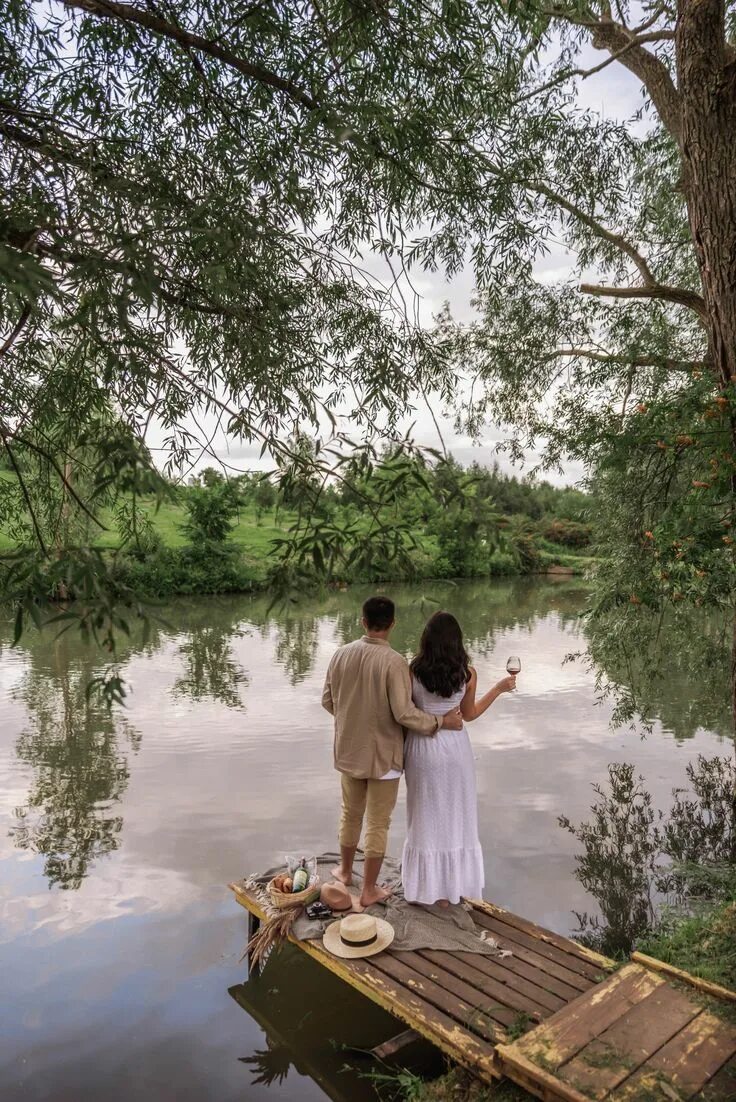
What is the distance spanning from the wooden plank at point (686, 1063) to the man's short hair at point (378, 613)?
220cm

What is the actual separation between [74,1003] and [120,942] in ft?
2.20

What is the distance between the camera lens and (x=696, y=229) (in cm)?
486

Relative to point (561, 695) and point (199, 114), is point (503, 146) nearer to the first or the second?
point (199, 114)

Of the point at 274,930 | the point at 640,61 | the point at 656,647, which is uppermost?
the point at 640,61

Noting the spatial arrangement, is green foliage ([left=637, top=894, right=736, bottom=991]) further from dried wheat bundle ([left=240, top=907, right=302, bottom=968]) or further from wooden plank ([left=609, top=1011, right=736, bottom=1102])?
dried wheat bundle ([left=240, top=907, right=302, bottom=968])

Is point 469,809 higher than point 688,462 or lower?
lower

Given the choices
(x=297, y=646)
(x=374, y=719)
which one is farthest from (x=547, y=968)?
(x=297, y=646)

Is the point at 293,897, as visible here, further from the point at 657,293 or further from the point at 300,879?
the point at 657,293

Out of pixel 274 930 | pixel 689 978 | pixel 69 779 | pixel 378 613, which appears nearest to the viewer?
pixel 689 978

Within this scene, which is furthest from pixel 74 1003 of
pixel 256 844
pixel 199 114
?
pixel 199 114

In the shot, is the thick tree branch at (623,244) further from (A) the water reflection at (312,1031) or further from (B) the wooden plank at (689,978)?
(A) the water reflection at (312,1031)

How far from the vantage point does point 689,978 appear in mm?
3283

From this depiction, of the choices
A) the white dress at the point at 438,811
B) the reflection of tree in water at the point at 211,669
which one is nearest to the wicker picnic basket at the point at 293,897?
the white dress at the point at 438,811

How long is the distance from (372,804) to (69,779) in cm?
533
